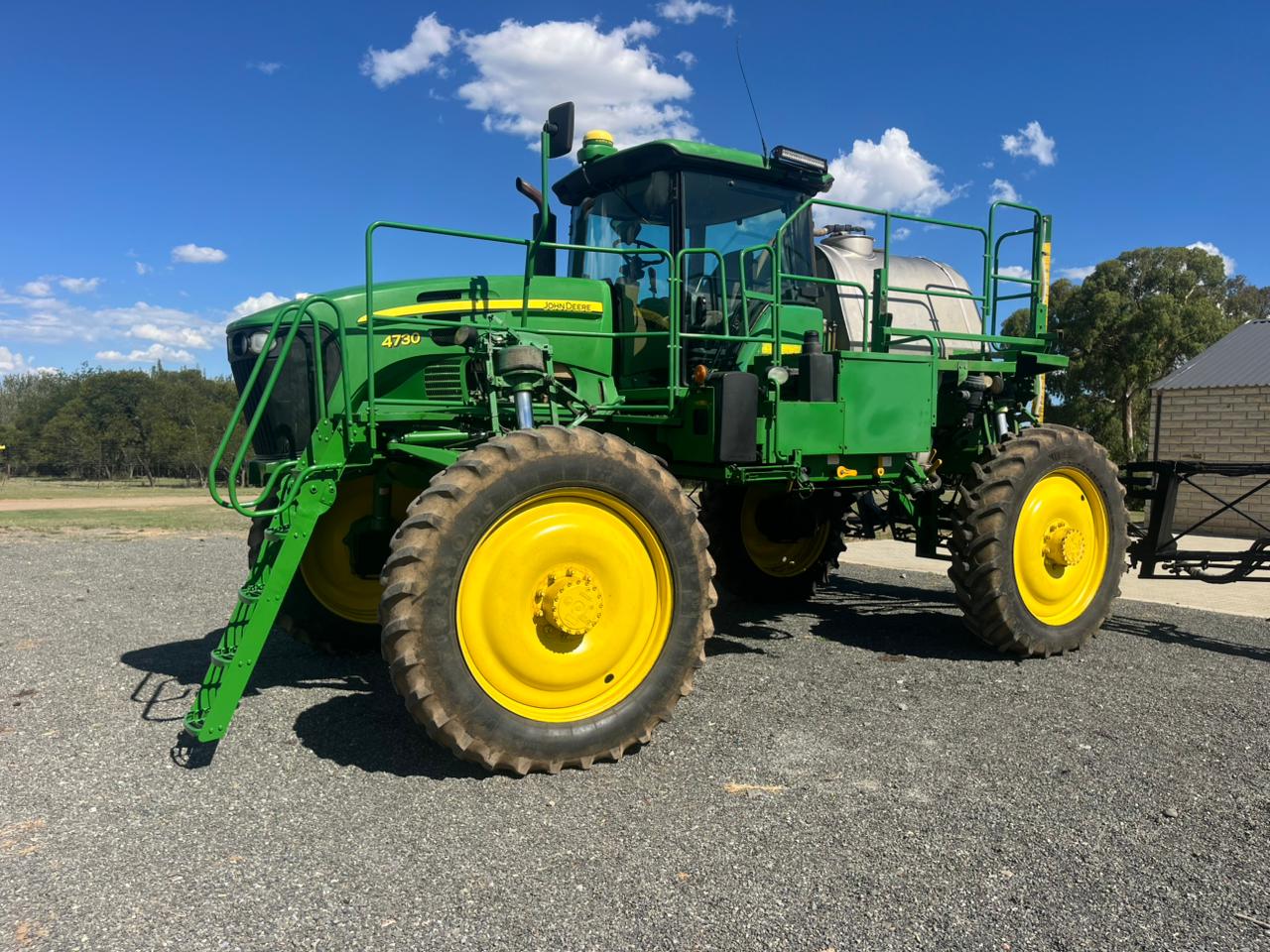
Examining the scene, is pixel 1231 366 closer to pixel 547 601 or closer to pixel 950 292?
pixel 950 292

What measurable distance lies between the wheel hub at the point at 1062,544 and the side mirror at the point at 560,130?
4.30 m

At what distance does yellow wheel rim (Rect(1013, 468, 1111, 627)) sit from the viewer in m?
6.50

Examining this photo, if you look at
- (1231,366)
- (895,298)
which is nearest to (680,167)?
(895,298)

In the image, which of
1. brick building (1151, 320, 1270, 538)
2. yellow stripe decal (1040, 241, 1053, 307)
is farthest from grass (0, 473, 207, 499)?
yellow stripe decal (1040, 241, 1053, 307)

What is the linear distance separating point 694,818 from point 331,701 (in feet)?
8.29

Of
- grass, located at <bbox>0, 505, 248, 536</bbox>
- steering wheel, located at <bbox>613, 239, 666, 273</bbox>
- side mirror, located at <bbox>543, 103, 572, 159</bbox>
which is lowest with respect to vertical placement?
grass, located at <bbox>0, 505, 248, 536</bbox>

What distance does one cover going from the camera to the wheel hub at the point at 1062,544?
21.4 feet

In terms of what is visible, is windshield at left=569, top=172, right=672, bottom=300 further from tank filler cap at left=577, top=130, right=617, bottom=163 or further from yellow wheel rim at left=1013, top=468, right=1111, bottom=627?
Answer: yellow wheel rim at left=1013, top=468, right=1111, bottom=627

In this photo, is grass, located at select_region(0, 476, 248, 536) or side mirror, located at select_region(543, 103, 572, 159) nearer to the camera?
side mirror, located at select_region(543, 103, 572, 159)

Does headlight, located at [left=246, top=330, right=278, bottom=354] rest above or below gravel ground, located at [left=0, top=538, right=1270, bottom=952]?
above

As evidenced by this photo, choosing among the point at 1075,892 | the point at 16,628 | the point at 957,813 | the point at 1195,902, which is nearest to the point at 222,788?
the point at 957,813

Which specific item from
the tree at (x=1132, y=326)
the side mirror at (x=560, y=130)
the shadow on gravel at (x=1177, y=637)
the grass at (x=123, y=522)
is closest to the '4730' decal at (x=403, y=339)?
the side mirror at (x=560, y=130)

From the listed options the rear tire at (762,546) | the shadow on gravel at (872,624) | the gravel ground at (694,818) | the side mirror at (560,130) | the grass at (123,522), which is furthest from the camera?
the grass at (123,522)

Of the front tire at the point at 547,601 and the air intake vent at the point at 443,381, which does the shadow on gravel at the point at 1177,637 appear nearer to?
the front tire at the point at 547,601
